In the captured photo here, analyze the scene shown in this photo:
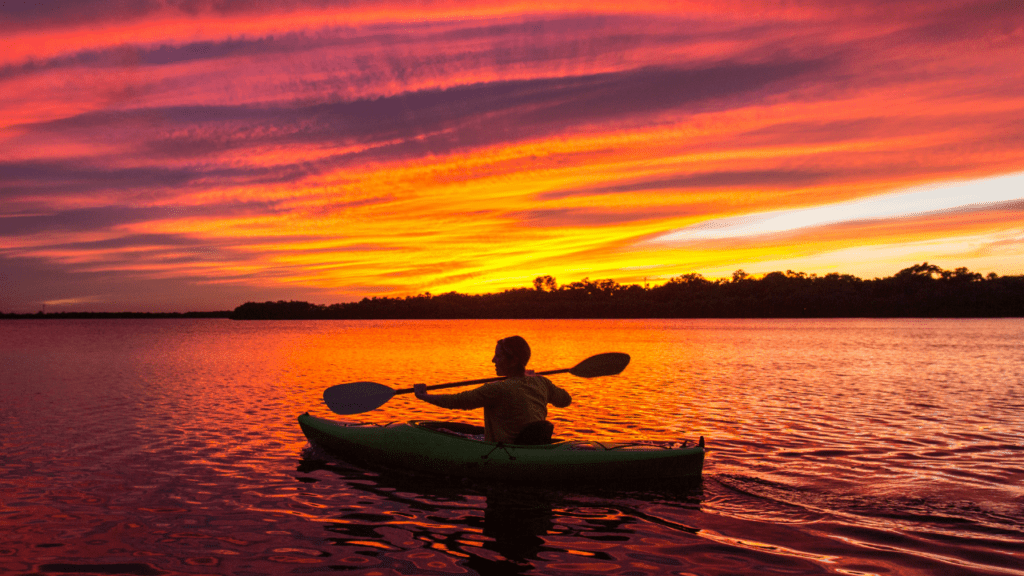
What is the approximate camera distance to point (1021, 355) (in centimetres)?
3094

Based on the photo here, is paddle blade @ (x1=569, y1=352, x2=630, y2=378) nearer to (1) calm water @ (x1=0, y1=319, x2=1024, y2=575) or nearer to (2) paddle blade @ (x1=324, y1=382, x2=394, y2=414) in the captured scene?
(1) calm water @ (x1=0, y1=319, x2=1024, y2=575)

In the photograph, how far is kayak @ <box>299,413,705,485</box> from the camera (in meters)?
7.86

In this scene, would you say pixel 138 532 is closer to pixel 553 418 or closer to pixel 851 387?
pixel 553 418

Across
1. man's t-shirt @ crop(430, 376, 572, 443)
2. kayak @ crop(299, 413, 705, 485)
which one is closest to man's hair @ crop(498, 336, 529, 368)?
man's t-shirt @ crop(430, 376, 572, 443)

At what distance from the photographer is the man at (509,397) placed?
7699 millimetres

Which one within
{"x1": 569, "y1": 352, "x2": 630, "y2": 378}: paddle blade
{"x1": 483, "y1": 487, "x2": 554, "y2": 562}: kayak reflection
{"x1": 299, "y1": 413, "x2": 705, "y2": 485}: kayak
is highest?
{"x1": 569, "y1": 352, "x2": 630, "y2": 378}: paddle blade

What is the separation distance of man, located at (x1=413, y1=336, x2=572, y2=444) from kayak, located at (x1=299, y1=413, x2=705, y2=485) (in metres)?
0.25

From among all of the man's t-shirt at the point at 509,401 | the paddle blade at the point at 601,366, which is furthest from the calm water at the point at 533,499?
the paddle blade at the point at 601,366

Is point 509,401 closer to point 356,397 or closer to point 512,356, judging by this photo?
point 512,356

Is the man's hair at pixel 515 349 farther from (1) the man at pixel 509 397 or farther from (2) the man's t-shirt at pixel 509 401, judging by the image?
(2) the man's t-shirt at pixel 509 401

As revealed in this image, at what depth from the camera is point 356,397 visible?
32.3 feet

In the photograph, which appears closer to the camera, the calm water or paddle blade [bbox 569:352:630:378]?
the calm water

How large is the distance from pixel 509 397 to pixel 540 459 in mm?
827

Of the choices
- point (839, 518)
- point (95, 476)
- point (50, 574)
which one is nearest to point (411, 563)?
point (50, 574)
